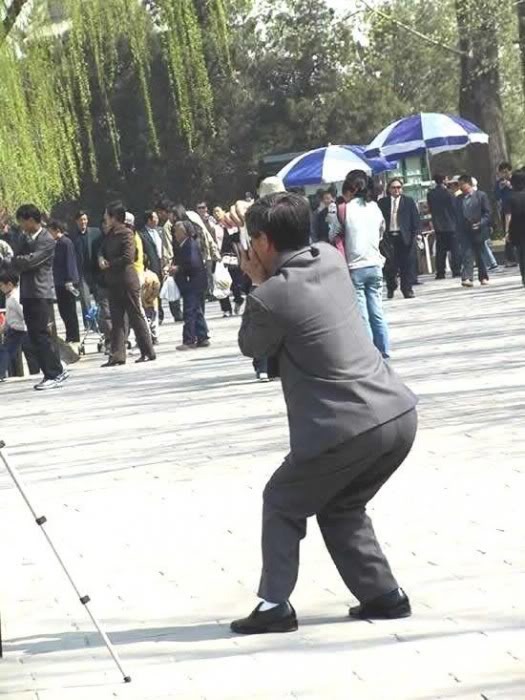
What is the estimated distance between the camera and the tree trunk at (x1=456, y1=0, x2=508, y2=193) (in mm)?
41438

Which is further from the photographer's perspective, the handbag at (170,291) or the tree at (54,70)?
the handbag at (170,291)

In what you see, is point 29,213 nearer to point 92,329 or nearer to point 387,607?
point 92,329

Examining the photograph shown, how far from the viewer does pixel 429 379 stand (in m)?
16.2

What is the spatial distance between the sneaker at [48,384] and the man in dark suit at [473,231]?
11.0 meters

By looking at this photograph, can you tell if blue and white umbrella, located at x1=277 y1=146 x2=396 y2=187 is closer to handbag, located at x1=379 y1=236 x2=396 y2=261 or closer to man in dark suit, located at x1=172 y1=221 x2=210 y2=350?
handbag, located at x1=379 y1=236 x2=396 y2=261

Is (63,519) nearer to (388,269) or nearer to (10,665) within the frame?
(10,665)

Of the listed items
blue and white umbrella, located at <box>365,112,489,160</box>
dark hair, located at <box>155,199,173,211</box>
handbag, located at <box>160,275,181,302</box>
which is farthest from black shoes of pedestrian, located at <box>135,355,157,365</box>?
blue and white umbrella, located at <box>365,112,489,160</box>

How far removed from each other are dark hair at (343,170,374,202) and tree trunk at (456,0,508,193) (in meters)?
23.7

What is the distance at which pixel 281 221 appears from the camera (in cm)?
716

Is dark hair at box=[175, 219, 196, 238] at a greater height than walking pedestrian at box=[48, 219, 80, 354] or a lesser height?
greater

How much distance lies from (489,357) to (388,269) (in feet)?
42.2

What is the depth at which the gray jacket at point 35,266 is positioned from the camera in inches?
770

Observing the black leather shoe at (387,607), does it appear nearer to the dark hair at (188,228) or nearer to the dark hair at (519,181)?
the dark hair at (188,228)

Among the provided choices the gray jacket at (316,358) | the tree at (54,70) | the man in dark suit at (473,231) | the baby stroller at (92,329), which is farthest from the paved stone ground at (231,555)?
the man in dark suit at (473,231)
